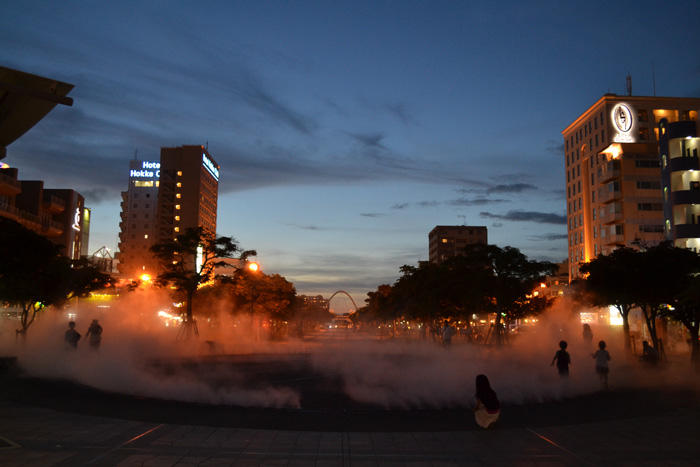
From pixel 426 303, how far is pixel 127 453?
1860 inches

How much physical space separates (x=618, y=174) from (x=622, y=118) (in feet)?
28.9

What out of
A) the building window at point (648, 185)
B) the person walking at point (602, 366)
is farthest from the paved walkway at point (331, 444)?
the building window at point (648, 185)

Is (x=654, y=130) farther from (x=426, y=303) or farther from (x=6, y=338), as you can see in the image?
(x=6, y=338)

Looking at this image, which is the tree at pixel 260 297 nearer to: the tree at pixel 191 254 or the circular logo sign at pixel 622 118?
the tree at pixel 191 254

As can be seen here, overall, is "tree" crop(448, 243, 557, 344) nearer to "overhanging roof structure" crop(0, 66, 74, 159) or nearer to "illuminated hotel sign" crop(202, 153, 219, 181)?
"overhanging roof structure" crop(0, 66, 74, 159)

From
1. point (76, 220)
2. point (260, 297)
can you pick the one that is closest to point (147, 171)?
point (76, 220)

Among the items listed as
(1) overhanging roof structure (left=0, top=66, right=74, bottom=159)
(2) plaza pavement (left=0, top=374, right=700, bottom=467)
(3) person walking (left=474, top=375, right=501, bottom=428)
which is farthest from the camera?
(3) person walking (left=474, top=375, right=501, bottom=428)

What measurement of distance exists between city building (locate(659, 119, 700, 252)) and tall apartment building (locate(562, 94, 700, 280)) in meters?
22.6

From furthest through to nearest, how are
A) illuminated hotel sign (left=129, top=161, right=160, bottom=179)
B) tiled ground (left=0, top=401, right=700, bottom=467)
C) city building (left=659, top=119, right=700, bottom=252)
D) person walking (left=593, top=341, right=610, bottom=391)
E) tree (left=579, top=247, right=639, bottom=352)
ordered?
illuminated hotel sign (left=129, top=161, right=160, bottom=179) → city building (left=659, top=119, right=700, bottom=252) → tree (left=579, top=247, right=639, bottom=352) → person walking (left=593, top=341, right=610, bottom=391) → tiled ground (left=0, top=401, right=700, bottom=467)

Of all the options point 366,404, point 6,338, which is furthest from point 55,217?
point 366,404

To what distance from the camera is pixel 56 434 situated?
10.2 meters

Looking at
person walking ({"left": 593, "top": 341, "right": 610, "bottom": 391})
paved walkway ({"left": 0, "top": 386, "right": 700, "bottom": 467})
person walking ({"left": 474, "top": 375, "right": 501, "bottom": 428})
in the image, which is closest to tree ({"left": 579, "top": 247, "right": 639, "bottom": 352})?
person walking ({"left": 593, "top": 341, "right": 610, "bottom": 391})

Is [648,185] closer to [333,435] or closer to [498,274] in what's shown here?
[498,274]

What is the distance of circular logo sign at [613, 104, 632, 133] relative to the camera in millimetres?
78750
